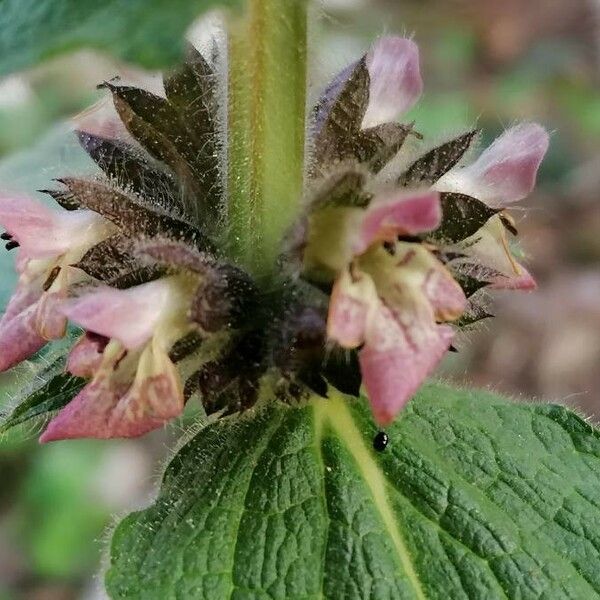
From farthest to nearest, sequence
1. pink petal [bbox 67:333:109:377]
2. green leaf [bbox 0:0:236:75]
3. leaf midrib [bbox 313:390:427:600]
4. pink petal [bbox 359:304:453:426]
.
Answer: leaf midrib [bbox 313:390:427:600], pink petal [bbox 67:333:109:377], pink petal [bbox 359:304:453:426], green leaf [bbox 0:0:236:75]

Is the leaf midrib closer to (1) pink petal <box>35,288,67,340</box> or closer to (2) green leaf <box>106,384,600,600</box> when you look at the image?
(2) green leaf <box>106,384,600,600</box>

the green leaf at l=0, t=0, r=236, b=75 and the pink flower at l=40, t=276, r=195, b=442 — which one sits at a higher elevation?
the green leaf at l=0, t=0, r=236, b=75

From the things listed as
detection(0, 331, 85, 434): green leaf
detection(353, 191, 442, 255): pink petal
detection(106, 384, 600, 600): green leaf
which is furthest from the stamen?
detection(353, 191, 442, 255): pink petal

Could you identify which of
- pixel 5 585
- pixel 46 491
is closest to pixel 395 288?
pixel 46 491

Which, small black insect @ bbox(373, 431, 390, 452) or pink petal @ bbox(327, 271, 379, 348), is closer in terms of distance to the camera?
pink petal @ bbox(327, 271, 379, 348)

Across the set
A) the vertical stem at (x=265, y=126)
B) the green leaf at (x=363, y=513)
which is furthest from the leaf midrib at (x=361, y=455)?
the vertical stem at (x=265, y=126)

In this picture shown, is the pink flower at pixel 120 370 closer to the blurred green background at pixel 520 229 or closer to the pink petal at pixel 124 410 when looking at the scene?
the pink petal at pixel 124 410
